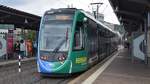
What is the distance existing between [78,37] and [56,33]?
3.67ft

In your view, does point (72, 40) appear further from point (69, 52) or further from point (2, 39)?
point (2, 39)

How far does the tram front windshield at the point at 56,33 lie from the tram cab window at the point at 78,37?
434 millimetres

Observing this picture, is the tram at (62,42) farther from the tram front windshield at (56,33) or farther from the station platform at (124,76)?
the station platform at (124,76)

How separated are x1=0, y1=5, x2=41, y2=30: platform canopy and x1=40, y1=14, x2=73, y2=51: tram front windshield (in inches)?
404

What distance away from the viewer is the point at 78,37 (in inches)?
707

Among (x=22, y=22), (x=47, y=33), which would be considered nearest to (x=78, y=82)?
(x=47, y=33)

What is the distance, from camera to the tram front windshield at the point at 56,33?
1728 centimetres

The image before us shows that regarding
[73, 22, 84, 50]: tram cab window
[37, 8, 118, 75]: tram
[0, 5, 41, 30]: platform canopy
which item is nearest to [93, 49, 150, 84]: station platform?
[37, 8, 118, 75]: tram

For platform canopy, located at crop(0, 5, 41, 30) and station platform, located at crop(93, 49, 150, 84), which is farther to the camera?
platform canopy, located at crop(0, 5, 41, 30)

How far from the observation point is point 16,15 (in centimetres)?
3209

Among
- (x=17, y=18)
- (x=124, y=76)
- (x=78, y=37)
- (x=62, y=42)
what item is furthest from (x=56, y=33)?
(x=17, y=18)

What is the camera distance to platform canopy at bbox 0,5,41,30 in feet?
96.8

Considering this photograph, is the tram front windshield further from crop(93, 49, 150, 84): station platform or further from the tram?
crop(93, 49, 150, 84): station platform

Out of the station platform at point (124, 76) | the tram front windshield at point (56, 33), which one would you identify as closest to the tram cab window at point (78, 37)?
the tram front windshield at point (56, 33)
